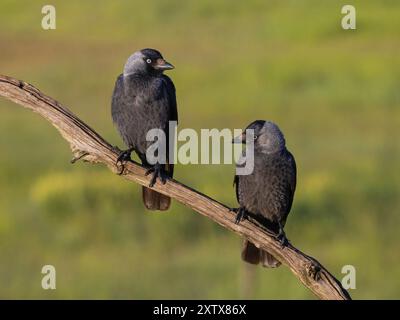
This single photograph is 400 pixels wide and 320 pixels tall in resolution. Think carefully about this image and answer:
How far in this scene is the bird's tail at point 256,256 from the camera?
1120cm

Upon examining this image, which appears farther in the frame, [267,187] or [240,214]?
[267,187]

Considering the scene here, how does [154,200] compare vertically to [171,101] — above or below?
below

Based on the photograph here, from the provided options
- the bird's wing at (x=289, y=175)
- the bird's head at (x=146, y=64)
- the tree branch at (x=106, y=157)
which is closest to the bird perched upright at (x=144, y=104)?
the bird's head at (x=146, y=64)

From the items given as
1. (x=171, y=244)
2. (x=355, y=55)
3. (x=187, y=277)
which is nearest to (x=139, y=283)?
(x=187, y=277)

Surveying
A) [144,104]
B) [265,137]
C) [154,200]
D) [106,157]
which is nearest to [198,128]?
[154,200]

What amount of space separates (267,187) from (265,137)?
1.72ft

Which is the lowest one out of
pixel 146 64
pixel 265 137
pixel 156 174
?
pixel 156 174

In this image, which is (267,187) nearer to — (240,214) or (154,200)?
(154,200)

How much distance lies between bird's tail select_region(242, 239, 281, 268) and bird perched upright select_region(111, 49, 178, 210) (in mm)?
774

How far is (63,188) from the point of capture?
2022 centimetres

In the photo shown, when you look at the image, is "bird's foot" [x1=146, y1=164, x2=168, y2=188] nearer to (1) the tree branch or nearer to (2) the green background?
(1) the tree branch

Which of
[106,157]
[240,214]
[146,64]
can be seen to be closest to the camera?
[106,157]

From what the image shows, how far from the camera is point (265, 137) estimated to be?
35.9 ft
